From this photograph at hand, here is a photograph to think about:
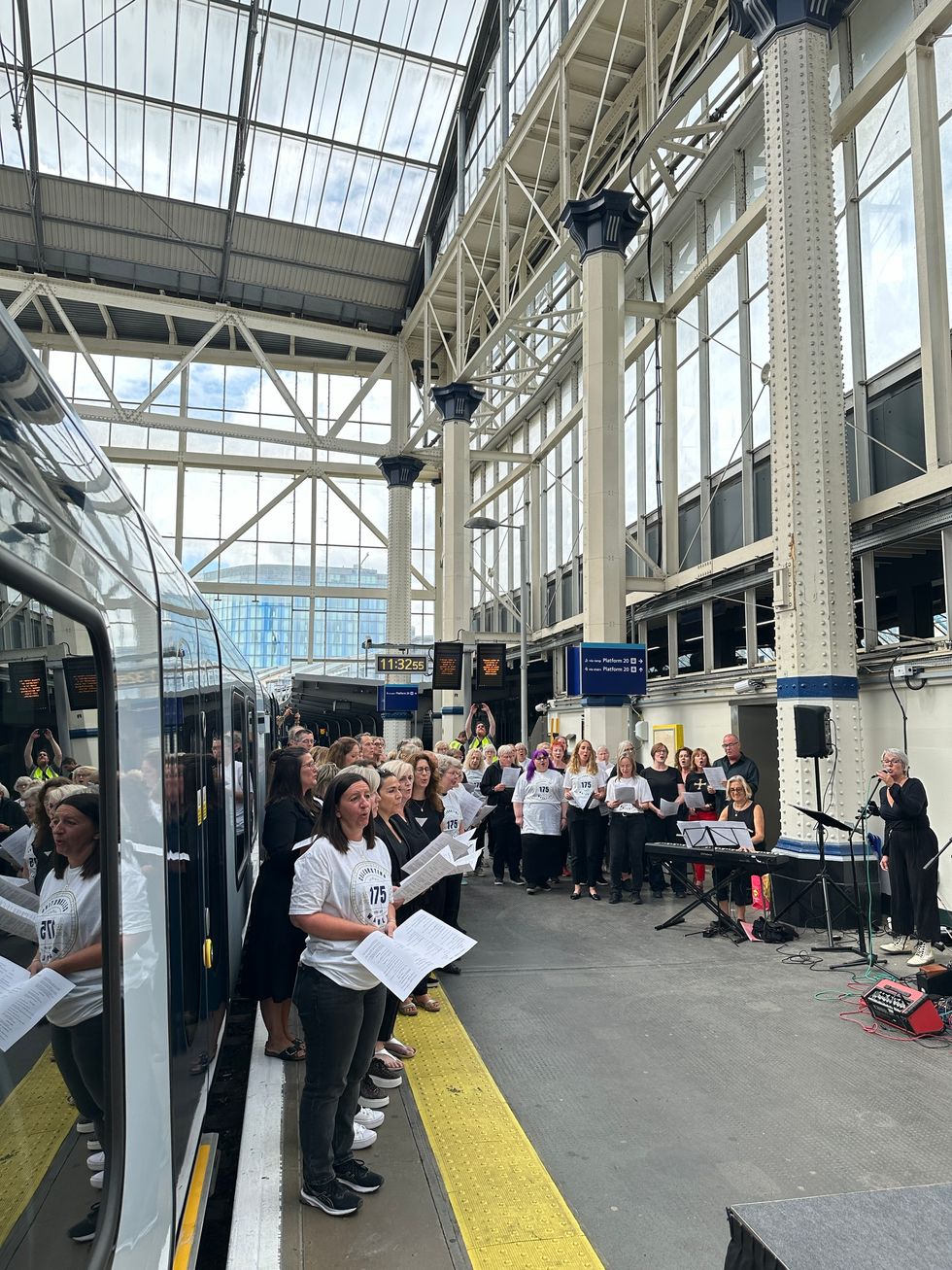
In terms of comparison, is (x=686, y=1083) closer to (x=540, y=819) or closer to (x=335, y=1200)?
(x=335, y=1200)

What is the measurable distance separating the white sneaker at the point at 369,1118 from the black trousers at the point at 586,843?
6.27 meters

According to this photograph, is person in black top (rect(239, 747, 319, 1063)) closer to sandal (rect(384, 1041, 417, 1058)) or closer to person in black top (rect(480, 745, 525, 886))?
sandal (rect(384, 1041, 417, 1058))

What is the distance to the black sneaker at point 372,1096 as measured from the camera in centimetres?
473

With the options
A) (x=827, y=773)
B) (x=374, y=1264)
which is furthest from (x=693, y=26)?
(x=374, y=1264)

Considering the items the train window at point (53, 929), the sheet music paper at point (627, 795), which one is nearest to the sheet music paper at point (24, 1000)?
the train window at point (53, 929)

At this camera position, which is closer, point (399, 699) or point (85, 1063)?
point (85, 1063)

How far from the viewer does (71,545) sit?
204 cm

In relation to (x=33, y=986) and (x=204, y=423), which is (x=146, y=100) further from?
(x=33, y=986)

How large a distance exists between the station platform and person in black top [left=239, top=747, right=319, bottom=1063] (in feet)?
0.72

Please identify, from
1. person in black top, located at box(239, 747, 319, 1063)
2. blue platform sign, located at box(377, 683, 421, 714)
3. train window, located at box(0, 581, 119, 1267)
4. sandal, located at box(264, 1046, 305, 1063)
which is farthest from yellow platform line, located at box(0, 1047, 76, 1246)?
blue platform sign, located at box(377, 683, 421, 714)

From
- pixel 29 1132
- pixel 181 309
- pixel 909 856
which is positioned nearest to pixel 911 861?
pixel 909 856

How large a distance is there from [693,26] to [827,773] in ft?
45.0

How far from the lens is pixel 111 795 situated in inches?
85.1

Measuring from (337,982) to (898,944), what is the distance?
20.6ft
